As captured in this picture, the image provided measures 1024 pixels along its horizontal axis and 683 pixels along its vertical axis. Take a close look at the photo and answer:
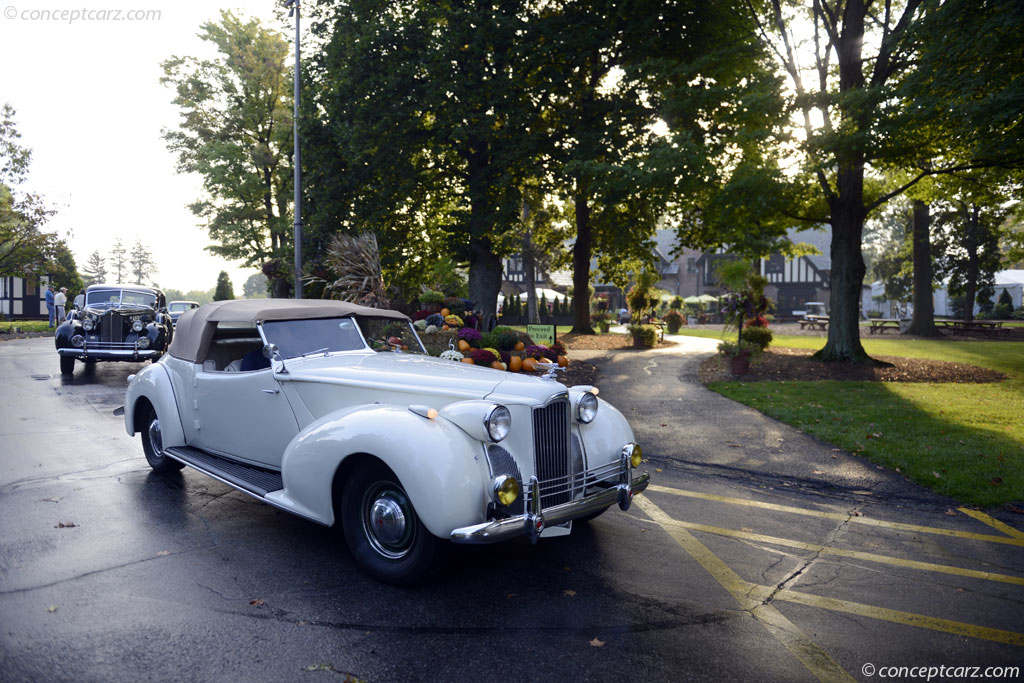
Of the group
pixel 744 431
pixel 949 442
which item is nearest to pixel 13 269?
pixel 744 431

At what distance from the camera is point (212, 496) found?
5.66m

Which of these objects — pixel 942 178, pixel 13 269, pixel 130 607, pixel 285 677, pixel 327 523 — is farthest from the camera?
pixel 13 269

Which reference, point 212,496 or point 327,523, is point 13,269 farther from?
point 327,523

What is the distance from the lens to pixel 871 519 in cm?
533

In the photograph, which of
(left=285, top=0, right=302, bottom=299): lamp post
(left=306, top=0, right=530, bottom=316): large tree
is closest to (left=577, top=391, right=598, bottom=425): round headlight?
(left=306, top=0, right=530, bottom=316): large tree

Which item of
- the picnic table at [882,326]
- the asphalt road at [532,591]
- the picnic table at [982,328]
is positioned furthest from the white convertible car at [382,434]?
the picnic table at [882,326]

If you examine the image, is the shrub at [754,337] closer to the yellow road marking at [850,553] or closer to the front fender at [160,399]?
the yellow road marking at [850,553]

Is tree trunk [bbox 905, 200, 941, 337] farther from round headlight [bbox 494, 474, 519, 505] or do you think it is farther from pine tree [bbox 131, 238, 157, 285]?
pine tree [bbox 131, 238, 157, 285]

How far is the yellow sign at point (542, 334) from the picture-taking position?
12.8 m

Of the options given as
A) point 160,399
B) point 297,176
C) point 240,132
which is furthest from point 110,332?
point 240,132

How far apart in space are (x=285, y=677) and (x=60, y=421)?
7918 mm

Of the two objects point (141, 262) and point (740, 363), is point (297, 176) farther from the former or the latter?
point (141, 262)

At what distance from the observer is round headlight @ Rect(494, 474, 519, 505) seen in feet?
11.9

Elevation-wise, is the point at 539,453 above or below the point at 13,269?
below
